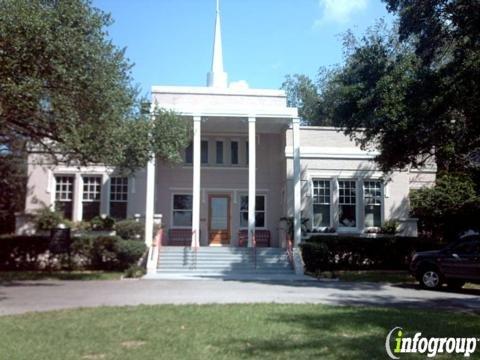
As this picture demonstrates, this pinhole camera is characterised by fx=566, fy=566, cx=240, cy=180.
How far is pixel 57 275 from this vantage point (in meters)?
20.5

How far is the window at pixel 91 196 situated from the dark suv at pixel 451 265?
1462 cm

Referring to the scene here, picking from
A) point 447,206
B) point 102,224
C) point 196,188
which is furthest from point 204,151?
point 447,206

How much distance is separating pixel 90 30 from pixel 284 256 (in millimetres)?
12388

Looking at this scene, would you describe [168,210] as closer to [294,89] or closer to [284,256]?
[284,256]

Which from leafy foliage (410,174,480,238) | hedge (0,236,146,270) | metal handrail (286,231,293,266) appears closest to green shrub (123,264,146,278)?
hedge (0,236,146,270)

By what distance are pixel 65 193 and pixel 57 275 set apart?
20.8ft

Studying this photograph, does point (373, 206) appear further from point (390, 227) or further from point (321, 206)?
point (321, 206)

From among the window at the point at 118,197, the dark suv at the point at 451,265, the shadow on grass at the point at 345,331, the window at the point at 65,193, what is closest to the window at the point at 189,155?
the window at the point at 118,197

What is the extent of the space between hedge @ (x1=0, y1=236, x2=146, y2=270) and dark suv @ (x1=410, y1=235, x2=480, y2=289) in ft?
36.0

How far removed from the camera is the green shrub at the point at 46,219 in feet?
79.9

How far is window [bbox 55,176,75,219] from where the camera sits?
85.0ft

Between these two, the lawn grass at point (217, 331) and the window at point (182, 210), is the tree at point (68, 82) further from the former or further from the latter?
the window at point (182, 210)

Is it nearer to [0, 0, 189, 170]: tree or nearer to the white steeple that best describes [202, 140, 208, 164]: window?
the white steeple

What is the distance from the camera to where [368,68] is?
19.0m
